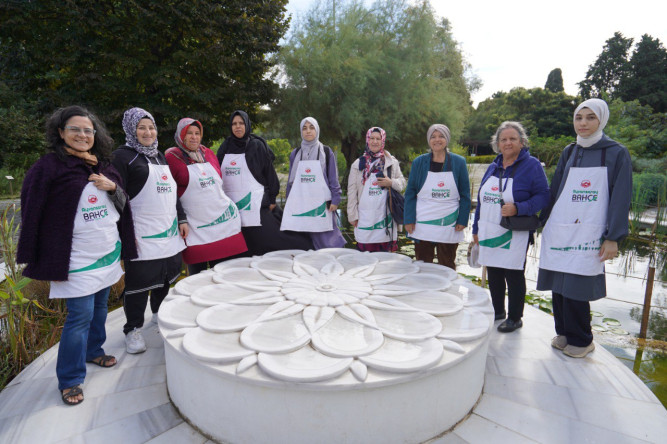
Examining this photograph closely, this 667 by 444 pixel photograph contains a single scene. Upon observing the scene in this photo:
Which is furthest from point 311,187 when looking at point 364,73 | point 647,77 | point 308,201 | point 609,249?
point 647,77

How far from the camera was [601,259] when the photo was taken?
8.20 ft

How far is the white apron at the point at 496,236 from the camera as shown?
2.91 m

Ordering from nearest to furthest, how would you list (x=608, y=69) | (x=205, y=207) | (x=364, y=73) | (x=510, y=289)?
1. (x=510, y=289)
2. (x=205, y=207)
3. (x=364, y=73)
4. (x=608, y=69)

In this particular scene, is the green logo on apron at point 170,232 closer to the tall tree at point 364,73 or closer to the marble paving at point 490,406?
the marble paving at point 490,406

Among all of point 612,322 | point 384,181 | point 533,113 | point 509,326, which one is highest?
point 533,113

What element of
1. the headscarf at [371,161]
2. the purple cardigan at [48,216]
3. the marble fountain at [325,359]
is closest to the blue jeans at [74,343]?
the purple cardigan at [48,216]

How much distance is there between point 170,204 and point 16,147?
13.5 meters

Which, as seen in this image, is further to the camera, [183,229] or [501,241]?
[183,229]

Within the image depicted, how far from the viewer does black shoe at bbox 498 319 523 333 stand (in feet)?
10.1

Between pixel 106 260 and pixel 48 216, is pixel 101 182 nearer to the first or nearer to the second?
pixel 48 216

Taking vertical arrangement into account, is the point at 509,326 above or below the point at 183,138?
below

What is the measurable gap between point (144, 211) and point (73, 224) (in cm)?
61

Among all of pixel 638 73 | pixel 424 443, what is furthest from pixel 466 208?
pixel 638 73

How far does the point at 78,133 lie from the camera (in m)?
2.12
